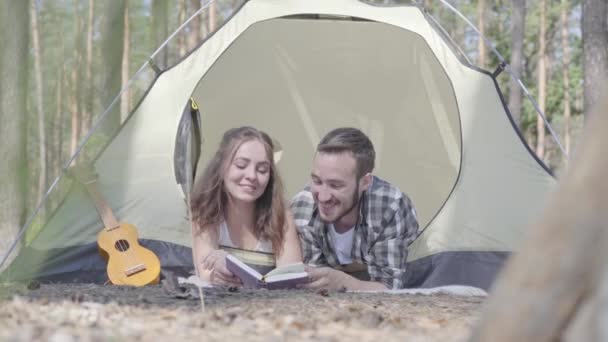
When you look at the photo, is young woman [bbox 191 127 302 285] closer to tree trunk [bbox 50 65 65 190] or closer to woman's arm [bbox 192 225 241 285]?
woman's arm [bbox 192 225 241 285]

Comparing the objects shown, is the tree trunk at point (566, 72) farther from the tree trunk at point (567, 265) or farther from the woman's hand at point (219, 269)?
the tree trunk at point (567, 265)

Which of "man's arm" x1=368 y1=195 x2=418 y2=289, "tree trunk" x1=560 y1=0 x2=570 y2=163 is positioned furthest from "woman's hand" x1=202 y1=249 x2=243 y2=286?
"tree trunk" x1=560 y1=0 x2=570 y2=163

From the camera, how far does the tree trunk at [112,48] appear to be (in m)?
1.22

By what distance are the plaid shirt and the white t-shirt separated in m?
0.02

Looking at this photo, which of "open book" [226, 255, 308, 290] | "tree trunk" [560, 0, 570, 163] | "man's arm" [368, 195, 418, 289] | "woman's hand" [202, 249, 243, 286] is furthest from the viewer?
"tree trunk" [560, 0, 570, 163]

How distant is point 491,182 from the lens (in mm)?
3998

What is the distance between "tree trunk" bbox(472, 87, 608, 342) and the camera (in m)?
1.34

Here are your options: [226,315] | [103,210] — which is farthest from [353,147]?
[226,315]

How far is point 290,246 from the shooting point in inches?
142

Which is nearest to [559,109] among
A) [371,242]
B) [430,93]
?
[430,93]

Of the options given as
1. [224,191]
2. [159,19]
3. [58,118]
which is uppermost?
[159,19]

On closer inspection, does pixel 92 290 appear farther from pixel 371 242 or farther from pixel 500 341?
pixel 500 341

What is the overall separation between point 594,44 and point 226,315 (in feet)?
16.1

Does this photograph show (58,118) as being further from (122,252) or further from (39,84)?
(122,252)
